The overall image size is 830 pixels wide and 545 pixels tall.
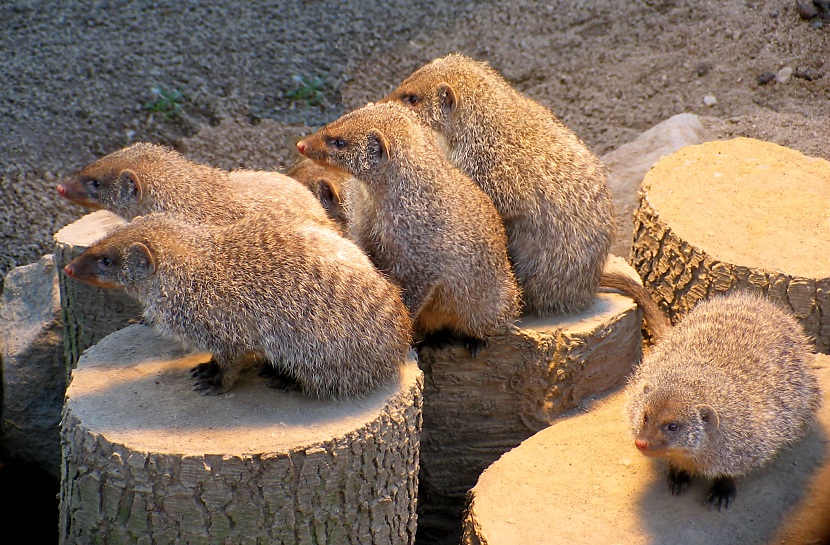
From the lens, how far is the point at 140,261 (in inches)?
126

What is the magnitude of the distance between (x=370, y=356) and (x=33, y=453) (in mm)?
2868

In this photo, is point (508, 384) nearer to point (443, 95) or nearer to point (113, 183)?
point (443, 95)

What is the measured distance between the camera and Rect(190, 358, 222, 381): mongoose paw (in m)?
3.18

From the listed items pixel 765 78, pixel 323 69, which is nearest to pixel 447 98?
pixel 323 69

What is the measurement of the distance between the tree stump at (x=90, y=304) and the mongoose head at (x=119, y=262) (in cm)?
88

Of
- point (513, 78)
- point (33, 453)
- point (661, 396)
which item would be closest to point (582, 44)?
point (513, 78)

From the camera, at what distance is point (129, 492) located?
9.25ft

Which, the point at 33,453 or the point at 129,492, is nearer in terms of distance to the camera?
the point at 129,492

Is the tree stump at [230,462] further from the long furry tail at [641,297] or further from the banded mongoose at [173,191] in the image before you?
the long furry tail at [641,297]

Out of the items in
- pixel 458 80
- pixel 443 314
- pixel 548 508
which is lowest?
pixel 548 508

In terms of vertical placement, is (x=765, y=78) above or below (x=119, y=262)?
below

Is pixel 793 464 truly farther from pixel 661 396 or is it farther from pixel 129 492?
pixel 129 492

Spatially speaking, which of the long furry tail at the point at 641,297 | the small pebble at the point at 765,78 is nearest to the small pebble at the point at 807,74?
the small pebble at the point at 765,78

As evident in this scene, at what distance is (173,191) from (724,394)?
2456 mm
